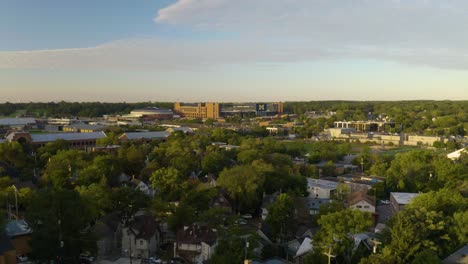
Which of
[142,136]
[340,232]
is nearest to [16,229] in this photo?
[340,232]

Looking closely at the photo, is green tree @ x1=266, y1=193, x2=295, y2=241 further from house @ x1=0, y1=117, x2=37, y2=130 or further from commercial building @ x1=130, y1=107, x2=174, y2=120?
commercial building @ x1=130, y1=107, x2=174, y2=120

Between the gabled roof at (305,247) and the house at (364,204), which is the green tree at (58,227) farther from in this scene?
the house at (364,204)

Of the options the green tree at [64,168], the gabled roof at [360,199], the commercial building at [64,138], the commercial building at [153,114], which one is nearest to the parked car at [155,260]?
the green tree at [64,168]

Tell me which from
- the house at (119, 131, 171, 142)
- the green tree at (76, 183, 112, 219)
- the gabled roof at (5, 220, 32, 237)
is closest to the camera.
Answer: the gabled roof at (5, 220, 32, 237)

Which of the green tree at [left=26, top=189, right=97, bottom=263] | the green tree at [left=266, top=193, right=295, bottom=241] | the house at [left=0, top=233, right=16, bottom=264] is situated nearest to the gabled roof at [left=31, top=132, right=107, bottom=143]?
the house at [left=0, top=233, right=16, bottom=264]

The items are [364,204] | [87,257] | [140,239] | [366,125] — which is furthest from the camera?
[366,125]

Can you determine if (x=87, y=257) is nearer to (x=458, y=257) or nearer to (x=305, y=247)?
(x=305, y=247)

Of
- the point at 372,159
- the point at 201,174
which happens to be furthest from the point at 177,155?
the point at 372,159
